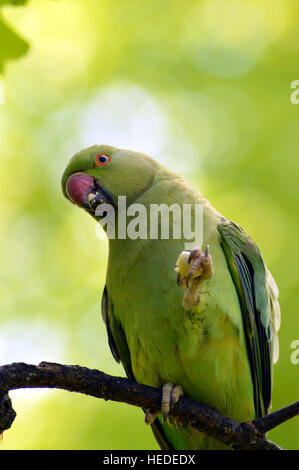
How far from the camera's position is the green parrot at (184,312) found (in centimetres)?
367

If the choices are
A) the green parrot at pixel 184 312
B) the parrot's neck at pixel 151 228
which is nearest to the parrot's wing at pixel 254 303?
the green parrot at pixel 184 312

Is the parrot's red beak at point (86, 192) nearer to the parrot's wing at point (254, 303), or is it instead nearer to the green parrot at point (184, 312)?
the green parrot at point (184, 312)

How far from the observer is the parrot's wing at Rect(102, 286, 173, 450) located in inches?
171

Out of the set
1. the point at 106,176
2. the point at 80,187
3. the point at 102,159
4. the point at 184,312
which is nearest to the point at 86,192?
the point at 80,187

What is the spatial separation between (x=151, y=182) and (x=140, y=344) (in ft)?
4.33

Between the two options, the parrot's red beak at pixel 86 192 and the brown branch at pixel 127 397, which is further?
the parrot's red beak at pixel 86 192

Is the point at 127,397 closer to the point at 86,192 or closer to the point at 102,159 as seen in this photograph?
the point at 86,192

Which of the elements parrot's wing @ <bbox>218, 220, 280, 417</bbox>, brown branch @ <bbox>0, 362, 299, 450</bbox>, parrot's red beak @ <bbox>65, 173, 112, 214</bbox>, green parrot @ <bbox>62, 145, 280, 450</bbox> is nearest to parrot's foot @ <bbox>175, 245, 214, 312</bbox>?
green parrot @ <bbox>62, 145, 280, 450</bbox>

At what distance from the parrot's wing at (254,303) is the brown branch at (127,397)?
736mm

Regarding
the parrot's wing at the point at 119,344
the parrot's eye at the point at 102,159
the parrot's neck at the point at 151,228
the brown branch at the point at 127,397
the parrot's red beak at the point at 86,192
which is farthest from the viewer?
the parrot's eye at the point at 102,159

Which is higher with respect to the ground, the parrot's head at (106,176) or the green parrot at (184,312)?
the parrot's head at (106,176)

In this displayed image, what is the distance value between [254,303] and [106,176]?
1547mm

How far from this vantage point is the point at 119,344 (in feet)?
14.4

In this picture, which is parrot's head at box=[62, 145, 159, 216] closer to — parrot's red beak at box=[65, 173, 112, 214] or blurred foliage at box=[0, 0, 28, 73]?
parrot's red beak at box=[65, 173, 112, 214]
